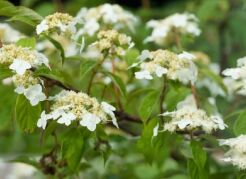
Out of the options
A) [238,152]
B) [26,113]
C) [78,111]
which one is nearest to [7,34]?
[26,113]

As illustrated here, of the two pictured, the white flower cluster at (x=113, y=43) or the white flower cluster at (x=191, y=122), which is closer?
the white flower cluster at (x=191, y=122)

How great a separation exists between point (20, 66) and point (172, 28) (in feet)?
2.58

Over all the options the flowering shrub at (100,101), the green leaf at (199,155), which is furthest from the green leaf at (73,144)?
the green leaf at (199,155)

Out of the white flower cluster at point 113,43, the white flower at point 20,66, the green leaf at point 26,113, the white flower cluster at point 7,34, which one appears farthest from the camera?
the white flower cluster at point 7,34

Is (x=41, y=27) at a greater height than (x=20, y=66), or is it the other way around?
(x=41, y=27)

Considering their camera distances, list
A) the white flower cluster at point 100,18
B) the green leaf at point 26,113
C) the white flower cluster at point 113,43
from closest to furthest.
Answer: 1. the green leaf at point 26,113
2. the white flower cluster at point 113,43
3. the white flower cluster at point 100,18

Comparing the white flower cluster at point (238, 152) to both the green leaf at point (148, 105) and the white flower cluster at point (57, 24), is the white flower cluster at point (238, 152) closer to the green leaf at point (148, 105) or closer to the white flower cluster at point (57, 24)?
the green leaf at point (148, 105)

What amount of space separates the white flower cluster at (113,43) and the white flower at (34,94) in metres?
0.23

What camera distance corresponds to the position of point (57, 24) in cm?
139

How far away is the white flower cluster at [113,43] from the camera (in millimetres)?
1474

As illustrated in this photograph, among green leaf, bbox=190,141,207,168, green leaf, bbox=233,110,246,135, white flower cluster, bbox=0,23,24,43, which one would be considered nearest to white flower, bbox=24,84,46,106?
green leaf, bbox=190,141,207,168

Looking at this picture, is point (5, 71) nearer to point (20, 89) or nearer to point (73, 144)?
point (20, 89)

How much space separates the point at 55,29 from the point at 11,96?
29 centimetres

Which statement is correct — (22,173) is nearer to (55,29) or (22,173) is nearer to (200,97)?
(200,97)
